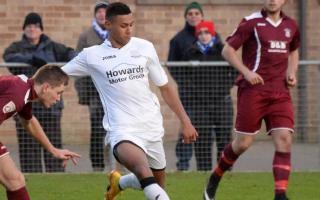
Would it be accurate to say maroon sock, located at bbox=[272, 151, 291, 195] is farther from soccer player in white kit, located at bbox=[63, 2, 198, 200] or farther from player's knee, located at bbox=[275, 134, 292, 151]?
soccer player in white kit, located at bbox=[63, 2, 198, 200]

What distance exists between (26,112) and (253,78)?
236cm

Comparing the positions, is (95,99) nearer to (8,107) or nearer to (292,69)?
(292,69)

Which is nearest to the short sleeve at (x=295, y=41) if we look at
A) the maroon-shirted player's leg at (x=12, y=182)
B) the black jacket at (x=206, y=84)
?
the black jacket at (x=206, y=84)

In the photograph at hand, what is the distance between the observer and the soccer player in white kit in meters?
9.51

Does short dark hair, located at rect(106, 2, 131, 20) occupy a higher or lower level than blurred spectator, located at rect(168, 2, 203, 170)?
higher

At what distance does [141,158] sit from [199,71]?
480 cm

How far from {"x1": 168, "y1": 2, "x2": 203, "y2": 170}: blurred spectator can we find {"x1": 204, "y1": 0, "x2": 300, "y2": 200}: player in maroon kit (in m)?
2.87

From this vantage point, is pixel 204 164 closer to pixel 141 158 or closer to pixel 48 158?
pixel 48 158

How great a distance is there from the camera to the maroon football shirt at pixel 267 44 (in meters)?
10.8

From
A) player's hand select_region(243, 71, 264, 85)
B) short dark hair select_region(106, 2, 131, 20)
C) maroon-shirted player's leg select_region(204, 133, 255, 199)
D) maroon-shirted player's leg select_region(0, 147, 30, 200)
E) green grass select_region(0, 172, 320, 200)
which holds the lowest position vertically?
green grass select_region(0, 172, 320, 200)

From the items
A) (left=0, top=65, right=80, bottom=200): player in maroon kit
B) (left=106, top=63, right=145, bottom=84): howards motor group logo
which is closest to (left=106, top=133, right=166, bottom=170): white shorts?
(left=106, top=63, right=145, bottom=84): howards motor group logo

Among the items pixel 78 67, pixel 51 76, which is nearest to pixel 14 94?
pixel 51 76

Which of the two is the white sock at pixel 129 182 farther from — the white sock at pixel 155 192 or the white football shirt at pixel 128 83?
the white sock at pixel 155 192

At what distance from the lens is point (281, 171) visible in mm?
10359
